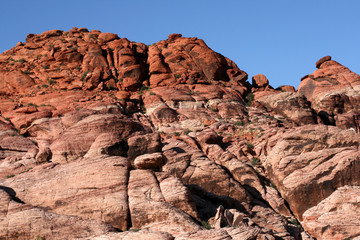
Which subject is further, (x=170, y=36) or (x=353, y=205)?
(x=170, y=36)

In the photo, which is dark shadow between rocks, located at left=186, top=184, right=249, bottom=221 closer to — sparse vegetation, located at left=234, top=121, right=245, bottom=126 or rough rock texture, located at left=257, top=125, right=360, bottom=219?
rough rock texture, located at left=257, top=125, right=360, bottom=219

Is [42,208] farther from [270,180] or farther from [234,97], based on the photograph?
[234,97]

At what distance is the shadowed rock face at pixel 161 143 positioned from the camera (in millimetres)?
24094

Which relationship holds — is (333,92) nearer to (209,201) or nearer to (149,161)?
(209,201)

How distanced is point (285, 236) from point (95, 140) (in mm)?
14541

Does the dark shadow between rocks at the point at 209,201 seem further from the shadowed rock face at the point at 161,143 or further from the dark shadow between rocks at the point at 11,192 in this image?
the dark shadow between rocks at the point at 11,192

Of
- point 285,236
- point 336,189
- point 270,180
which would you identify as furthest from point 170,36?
point 285,236

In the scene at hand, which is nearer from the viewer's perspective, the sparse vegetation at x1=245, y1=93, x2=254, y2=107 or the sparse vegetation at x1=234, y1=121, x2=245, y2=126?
the sparse vegetation at x1=234, y1=121, x2=245, y2=126

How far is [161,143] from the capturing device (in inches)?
1339

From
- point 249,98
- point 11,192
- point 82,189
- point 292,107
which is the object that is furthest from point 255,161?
point 11,192

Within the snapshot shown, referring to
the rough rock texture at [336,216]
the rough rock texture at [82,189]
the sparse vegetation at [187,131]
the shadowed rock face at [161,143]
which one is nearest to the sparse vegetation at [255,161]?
the shadowed rock face at [161,143]

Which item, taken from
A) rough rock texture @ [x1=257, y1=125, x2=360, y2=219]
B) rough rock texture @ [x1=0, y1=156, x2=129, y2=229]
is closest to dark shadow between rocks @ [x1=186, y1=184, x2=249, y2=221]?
rough rock texture @ [x1=0, y1=156, x2=129, y2=229]

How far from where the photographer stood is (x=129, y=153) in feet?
107

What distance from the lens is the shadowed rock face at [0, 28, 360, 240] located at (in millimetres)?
24094
